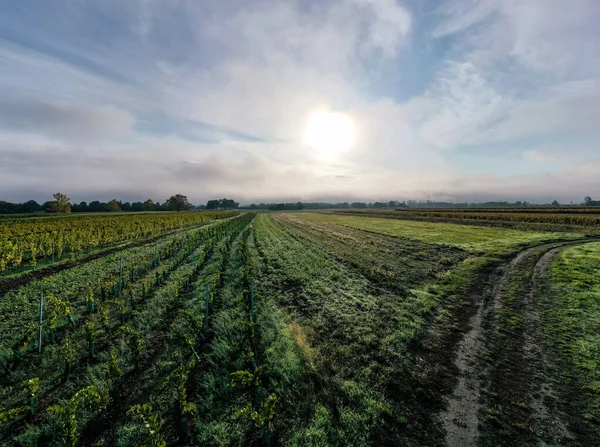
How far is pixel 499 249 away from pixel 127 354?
28973mm

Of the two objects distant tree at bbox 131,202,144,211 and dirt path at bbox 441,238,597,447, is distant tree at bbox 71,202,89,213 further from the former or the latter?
dirt path at bbox 441,238,597,447

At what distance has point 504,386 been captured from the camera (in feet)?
21.2

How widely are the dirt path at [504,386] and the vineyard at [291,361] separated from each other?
40mm

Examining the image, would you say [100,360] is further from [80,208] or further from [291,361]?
[80,208]

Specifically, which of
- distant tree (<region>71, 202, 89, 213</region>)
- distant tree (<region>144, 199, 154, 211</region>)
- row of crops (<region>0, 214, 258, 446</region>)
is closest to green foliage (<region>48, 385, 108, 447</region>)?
row of crops (<region>0, 214, 258, 446</region>)

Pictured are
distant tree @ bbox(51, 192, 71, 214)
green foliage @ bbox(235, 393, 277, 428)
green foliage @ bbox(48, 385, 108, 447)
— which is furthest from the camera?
distant tree @ bbox(51, 192, 71, 214)

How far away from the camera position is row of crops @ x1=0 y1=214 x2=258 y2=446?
5.25 metres

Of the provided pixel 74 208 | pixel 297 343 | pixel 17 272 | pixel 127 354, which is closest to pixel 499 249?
pixel 297 343

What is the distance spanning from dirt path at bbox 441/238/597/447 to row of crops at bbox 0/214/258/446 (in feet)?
14.6

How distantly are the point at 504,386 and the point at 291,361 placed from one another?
5.63 metres

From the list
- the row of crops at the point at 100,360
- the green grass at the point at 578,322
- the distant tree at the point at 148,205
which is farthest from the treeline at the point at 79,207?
the green grass at the point at 578,322

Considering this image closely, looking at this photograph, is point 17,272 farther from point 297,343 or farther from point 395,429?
point 395,429

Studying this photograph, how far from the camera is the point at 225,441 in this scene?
5.10 meters

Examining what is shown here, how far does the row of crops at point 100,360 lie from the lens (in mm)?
5250
